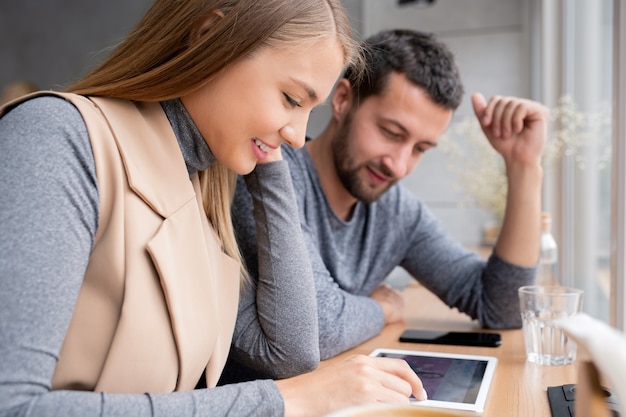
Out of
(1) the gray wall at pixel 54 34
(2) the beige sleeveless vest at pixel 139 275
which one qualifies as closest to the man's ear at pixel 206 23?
(2) the beige sleeveless vest at pixel 139 275

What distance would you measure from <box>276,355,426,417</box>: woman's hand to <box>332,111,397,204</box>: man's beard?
675mm

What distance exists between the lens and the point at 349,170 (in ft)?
4.89

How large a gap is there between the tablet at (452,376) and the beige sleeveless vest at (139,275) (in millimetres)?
319

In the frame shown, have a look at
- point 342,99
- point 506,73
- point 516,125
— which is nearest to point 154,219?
point 342,99

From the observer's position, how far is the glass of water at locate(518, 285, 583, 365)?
1111mm

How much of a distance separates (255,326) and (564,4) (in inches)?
83.0

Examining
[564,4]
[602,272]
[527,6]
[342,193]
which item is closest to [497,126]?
[342,193]

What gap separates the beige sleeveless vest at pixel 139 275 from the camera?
29.3 inches

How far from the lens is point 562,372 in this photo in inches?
41.7

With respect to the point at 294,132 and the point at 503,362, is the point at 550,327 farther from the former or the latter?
the point at 294,132

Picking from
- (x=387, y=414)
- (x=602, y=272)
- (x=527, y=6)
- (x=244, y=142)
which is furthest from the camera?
(x=527, y=6)

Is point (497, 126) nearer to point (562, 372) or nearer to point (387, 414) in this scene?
point (562, 372)

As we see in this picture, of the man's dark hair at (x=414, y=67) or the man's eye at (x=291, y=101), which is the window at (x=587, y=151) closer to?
the man's dark hair at (x=414, y=67)

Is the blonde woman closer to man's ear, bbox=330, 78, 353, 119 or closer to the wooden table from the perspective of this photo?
the wooden table
